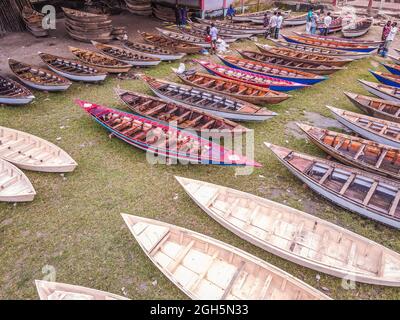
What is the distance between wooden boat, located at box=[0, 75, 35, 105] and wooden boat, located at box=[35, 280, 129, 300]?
33.1 feet

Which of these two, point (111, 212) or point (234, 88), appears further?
point (234, 88)

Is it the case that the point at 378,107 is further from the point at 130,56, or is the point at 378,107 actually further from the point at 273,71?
the point at 130,56

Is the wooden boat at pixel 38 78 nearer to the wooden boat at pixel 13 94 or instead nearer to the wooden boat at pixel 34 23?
the wooden boat at pixel 13 94

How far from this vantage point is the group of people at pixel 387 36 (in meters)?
20.5

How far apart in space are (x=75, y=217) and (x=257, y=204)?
536cm

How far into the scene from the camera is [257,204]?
8477 millimetres

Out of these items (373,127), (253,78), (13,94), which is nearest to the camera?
(373,127)

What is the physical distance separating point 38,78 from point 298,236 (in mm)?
15140

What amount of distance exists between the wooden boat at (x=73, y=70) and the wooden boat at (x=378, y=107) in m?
12.7

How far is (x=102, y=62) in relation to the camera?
58.6 feet

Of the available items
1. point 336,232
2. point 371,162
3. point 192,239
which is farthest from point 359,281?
point 371,162

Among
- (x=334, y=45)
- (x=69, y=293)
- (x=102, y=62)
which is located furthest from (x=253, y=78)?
(x=69, y=293)

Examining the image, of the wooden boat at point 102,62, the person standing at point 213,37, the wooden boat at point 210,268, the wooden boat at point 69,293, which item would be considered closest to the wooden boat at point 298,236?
the wooden boat at point 210,268
